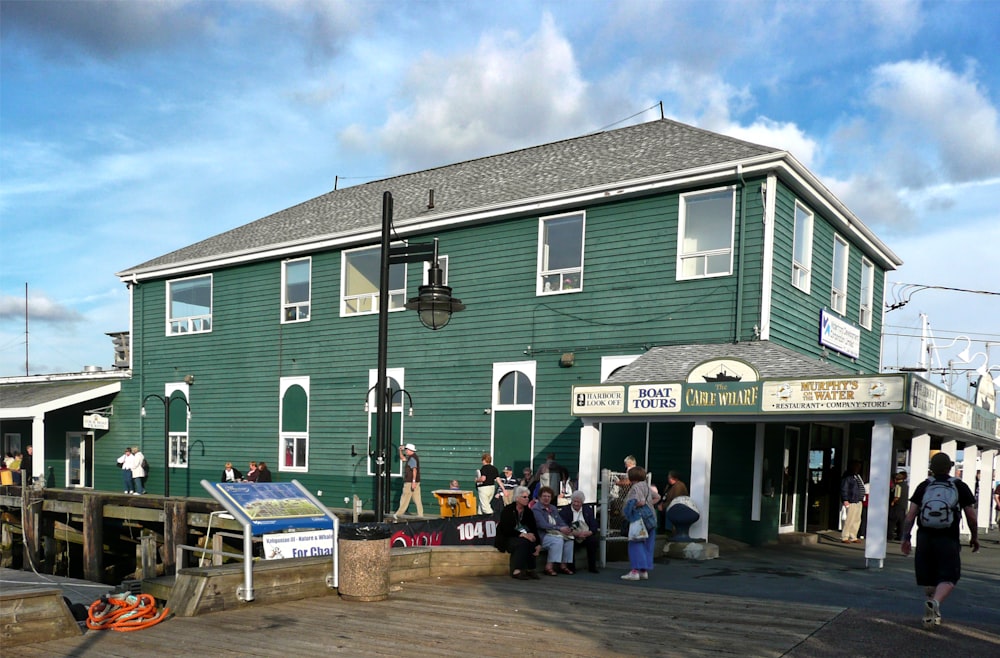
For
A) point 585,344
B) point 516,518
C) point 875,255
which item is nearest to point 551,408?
point 585,344

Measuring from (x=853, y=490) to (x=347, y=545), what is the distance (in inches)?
480

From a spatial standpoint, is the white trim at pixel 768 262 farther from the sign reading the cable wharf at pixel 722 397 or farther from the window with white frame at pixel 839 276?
the window with white frame at pixel 839 276

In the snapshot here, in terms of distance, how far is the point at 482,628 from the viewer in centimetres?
852

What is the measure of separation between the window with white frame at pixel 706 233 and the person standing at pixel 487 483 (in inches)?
206

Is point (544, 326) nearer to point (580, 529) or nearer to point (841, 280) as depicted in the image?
point (841, 280)

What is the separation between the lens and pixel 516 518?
40.5ft

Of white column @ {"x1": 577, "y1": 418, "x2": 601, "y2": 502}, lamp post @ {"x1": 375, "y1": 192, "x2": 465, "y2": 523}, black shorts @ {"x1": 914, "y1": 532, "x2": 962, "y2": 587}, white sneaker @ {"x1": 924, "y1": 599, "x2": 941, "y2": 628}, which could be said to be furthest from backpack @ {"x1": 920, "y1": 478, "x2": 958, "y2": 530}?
white column @ {"x1": 577, "y1": 418, "x2": 601, "y2": 502}

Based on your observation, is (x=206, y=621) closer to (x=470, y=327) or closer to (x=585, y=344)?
(x=585, y=344)

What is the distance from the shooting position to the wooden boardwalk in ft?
24.8

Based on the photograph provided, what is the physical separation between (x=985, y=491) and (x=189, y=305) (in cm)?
2155

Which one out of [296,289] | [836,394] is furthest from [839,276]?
[296,289]

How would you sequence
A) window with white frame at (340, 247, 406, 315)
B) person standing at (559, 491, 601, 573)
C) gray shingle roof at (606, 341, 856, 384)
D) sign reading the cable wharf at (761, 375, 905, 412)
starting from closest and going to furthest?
person standing at (559, 491, 601, 573)
sign reading the cable wharf at (761, 375, 905, 412)
gray shingle roof at (606, 341, 856, 384)
window with white frame at (340, 247, 406, 315)

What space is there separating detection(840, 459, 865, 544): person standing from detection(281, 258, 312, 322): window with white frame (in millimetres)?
13551

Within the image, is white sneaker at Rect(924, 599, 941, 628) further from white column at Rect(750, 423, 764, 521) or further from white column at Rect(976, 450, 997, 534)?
white column at Rect(976, 450, 997, 534)
